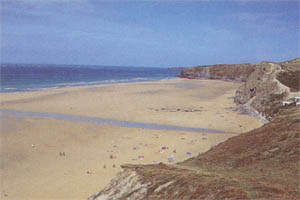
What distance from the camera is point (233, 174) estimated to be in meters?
8.38

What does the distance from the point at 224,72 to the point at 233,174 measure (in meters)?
102

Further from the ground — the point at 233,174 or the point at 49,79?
the point at 49,79

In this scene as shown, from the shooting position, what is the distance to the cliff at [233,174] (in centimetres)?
639

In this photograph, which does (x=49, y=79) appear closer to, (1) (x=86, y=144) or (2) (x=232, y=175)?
(1) (x=86, y=144)

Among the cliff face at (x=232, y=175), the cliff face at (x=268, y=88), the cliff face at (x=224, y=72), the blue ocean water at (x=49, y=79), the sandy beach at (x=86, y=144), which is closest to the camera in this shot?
the cliff face at (x=232, y=175)

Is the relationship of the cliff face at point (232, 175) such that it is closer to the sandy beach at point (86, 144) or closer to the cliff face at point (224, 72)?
the sandy beach at point (86, 144)

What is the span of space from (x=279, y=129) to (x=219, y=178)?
7.58 meters

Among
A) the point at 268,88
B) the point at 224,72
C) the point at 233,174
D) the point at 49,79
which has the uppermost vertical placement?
the point at 224,72

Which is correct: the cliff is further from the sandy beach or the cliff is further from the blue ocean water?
the blue ocean water

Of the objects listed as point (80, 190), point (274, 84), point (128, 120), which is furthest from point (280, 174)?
point (274, 84)

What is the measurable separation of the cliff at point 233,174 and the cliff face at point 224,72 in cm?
8716

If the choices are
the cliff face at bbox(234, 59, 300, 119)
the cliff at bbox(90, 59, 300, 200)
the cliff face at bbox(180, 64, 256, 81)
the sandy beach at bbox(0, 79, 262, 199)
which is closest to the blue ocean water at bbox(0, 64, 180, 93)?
the cliff face at bbox(180, 64, 256, 81)

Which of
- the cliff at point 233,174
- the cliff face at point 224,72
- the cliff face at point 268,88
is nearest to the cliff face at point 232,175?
the cliff at point 233,174

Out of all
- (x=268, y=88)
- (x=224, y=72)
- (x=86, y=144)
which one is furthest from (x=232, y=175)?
(x=224, y=72)
